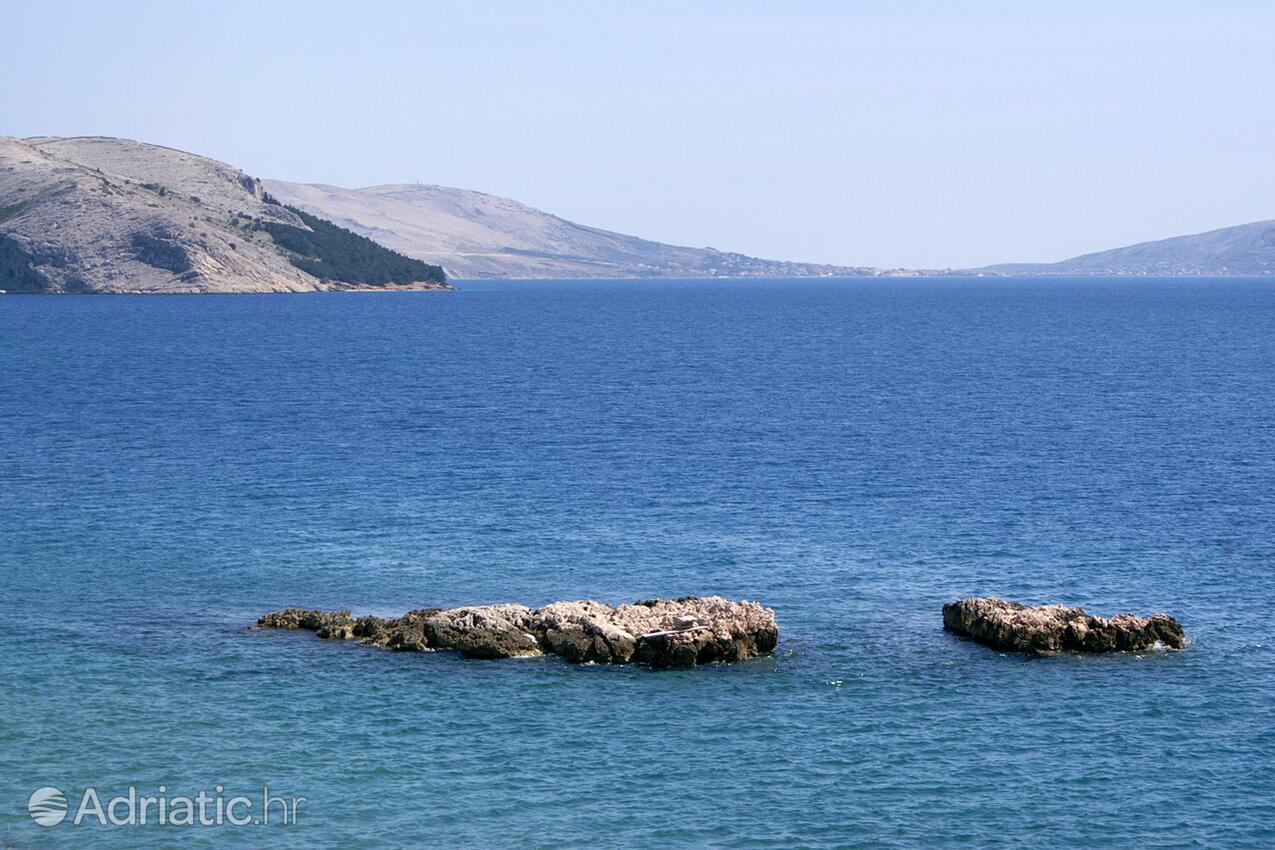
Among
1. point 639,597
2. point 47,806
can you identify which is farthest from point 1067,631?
point 47,806

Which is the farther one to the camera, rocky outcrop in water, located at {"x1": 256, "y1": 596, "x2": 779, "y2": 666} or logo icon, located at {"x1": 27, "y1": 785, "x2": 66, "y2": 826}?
rocky outcrop in water, located at {"x1": 256, "y1": 596, "x2": 779, "y2": 666}

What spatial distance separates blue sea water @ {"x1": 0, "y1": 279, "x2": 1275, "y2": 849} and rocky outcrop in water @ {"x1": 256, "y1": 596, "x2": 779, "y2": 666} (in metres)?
1.13

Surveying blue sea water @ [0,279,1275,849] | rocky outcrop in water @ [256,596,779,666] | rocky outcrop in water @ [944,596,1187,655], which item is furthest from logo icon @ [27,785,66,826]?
rocky outcrop in water @ [944,596,1187,655]

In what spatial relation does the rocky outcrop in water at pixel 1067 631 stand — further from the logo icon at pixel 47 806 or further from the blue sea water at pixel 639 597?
the logo icon at pixel 47 806

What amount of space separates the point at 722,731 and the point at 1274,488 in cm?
5301

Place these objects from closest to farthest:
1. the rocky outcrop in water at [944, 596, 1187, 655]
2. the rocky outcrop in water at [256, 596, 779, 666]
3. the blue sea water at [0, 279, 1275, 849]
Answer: the blue sea water at [0, 279, 1275, 849] < the rocky outcrop in water at [256, 596, 779, 666] < the rocky outcrop in water at [944, 596, 1187, 655]

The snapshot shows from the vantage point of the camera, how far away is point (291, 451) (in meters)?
102

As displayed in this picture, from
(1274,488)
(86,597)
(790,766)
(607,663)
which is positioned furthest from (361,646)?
(1274,488)

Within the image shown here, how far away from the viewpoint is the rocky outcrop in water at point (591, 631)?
55.4m

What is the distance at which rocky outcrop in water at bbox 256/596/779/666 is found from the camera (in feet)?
182

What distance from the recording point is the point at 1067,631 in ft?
186

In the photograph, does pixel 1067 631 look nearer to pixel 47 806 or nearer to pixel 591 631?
pixel 591 631

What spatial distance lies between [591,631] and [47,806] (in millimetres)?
21603

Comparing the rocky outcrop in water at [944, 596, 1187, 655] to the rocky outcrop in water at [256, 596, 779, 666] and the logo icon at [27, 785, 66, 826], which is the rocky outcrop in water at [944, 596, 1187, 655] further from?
the logo icon at [27, 785, 66, 826]
